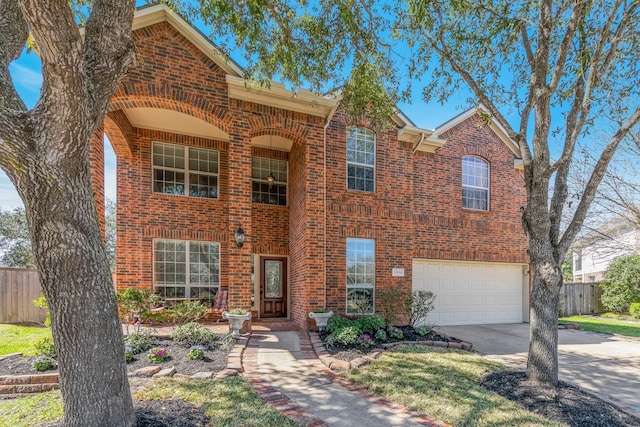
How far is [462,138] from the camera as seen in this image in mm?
11883

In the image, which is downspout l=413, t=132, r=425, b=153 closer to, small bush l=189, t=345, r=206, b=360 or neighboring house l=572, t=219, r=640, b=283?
neighboring house l=572, t=219, r=640, b=283

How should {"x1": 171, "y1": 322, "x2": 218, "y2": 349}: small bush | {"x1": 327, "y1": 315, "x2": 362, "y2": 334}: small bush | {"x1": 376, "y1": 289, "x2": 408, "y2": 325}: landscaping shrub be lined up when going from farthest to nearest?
{"x1": 376, "y1": 289, "x2": 408, "y2": 325}: landscaping shrub
{"x1": 327, "y1": 315, "x2": 362, "y2": 334}: small bush
{"x1": 171, "y1": 322, "x2": 218, "y2": 349}: small bush

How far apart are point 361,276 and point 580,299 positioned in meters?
12.6

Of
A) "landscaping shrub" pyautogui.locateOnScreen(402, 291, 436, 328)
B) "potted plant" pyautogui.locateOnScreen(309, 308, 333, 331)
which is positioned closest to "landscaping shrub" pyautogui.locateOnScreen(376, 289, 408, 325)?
"landscaping shrub" pyautogui.locateOnScreen(402, 291, 436, 328)

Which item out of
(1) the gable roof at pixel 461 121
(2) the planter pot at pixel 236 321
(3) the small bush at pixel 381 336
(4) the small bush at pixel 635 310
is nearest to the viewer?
(2) the planter pot at pixel 236 321

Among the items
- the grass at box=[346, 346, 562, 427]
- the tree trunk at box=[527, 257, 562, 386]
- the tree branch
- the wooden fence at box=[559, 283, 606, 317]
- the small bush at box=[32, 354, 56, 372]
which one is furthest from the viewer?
the wooden fence at box=[559, 283, 606, 317]

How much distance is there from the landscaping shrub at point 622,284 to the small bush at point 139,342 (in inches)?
746

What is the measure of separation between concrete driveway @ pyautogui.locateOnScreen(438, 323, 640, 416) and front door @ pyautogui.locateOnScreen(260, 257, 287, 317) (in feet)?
17.8

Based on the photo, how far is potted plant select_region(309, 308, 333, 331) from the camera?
26.9 feet

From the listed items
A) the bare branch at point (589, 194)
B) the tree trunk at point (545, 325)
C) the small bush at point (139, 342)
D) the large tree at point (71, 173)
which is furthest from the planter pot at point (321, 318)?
the large tree at point (71, 173)

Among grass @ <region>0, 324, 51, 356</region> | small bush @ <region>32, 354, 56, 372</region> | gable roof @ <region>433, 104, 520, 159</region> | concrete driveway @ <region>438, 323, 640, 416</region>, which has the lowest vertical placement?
concrete driveway @ <region>438, 323, 640, 416</region>

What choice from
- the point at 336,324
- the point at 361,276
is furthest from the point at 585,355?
the point at 336,324

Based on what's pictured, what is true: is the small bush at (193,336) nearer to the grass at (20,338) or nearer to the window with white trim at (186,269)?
the grass at (20,338)

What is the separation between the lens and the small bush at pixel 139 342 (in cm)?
626
